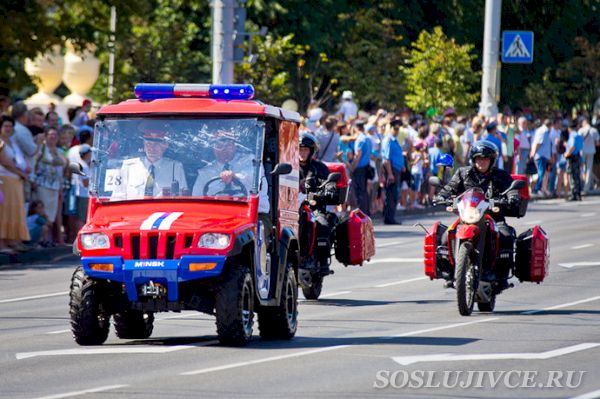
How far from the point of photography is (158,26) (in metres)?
38.6

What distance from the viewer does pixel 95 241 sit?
14359 mm

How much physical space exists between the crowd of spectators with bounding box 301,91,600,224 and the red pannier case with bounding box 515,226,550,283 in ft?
23.2

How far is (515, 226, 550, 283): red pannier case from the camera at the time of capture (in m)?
18.4

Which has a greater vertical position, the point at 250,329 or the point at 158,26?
the point at 158,26

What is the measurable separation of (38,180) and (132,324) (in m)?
10.2

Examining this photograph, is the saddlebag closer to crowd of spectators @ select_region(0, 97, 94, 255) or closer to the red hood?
the red hood

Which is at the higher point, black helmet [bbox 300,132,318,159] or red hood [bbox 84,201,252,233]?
black helmet [bbox 300,132,318,159]

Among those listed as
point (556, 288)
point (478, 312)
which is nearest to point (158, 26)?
point (556, 288)

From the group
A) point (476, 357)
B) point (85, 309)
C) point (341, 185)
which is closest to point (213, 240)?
point (85, 309)

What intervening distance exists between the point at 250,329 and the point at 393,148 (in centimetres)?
1783

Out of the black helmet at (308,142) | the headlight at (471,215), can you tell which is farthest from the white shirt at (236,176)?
the black helmet at (308,142)

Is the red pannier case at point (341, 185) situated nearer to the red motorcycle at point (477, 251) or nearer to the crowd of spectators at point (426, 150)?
the red motorcycle at point (477, 251)

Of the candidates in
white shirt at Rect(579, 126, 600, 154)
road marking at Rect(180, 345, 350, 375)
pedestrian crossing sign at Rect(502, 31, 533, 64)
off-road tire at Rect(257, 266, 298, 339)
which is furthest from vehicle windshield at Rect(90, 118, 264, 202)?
white shirt at Rect(579, 126, 600, 154)

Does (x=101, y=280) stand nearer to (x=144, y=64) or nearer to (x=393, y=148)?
(x=393, y=148)
